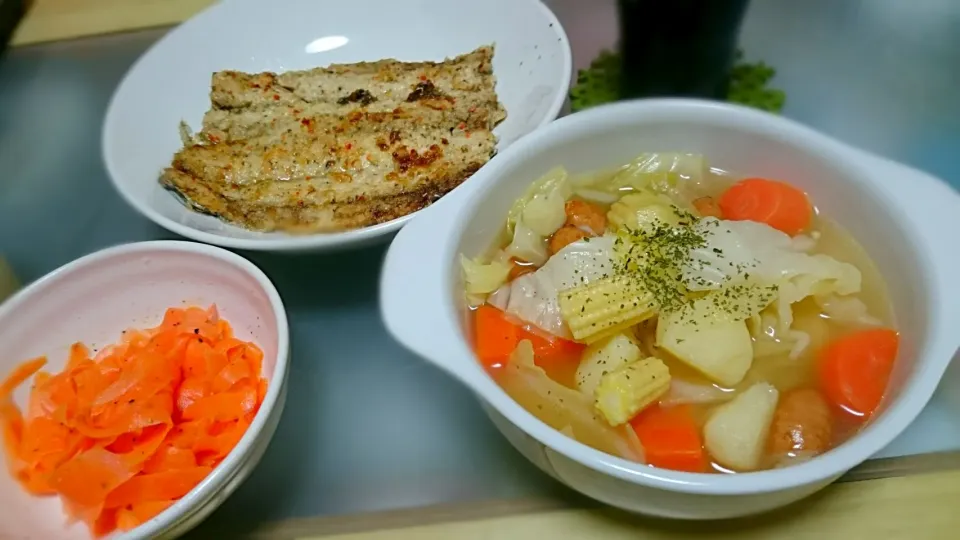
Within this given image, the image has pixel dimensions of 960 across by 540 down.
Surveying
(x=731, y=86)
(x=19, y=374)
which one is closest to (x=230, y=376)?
(x=19, y=374)

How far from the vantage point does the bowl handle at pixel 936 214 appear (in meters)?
0.64

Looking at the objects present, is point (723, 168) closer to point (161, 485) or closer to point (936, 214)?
point (936, 214)

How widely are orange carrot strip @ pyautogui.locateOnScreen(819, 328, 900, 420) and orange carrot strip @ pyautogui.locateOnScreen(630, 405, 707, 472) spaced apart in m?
0.14

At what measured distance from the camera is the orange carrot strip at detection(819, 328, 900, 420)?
2.30 ft

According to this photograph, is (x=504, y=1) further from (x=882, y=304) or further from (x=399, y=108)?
(x=882, y=304)

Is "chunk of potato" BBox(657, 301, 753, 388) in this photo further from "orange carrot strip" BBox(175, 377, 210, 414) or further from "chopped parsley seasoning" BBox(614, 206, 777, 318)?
"orange carrot strip" BBox(175, 377, 210, 414)

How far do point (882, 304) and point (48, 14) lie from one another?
1433 mm

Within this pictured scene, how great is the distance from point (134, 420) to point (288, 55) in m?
0.71

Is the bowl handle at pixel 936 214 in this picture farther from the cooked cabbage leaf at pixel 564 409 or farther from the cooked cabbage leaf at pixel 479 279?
the cooked cabbage leaf at pixel 479 279

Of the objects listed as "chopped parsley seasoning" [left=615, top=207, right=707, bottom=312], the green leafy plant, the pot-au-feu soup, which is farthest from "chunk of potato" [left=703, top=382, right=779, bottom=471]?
the green leafy plant

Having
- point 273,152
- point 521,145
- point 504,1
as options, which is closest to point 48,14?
point 273,152

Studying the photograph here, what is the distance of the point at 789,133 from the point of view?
0.80 m

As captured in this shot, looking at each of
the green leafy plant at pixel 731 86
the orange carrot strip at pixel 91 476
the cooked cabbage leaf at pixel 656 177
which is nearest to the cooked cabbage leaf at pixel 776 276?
the cooked cabbage leaf at pixel 656 177

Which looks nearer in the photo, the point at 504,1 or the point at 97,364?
the point at 97,364
